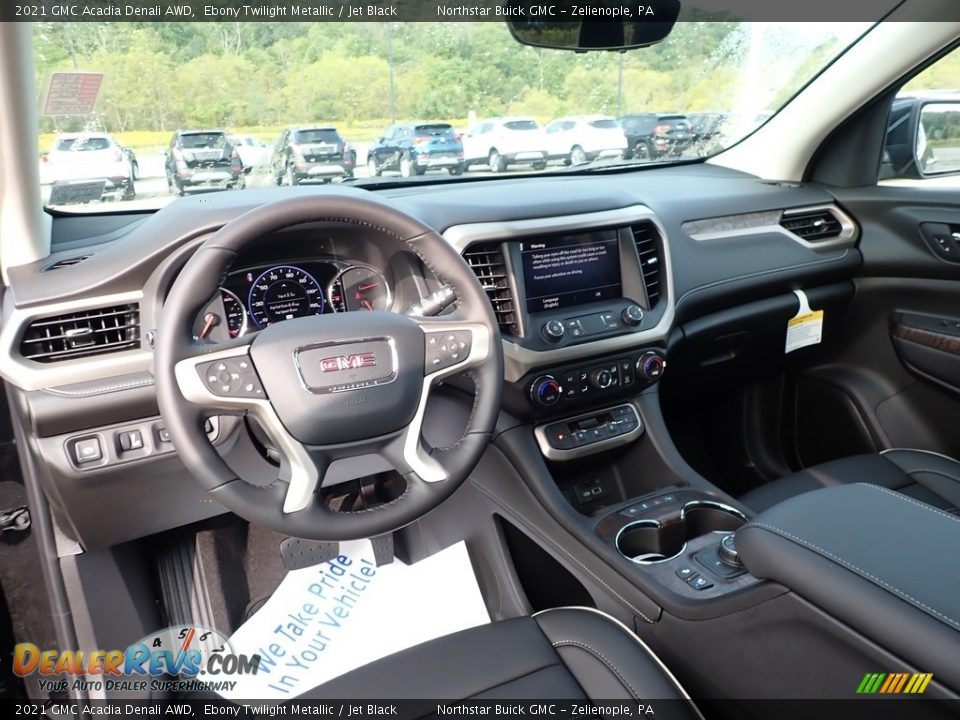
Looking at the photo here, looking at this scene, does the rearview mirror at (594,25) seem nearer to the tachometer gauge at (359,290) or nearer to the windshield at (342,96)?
the windshield at (342,96)

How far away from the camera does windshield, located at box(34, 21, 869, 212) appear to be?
167 cm

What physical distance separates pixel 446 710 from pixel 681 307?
1442 mm

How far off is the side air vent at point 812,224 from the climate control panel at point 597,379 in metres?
0.98

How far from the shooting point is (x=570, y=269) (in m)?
1.99

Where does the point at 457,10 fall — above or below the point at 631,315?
above

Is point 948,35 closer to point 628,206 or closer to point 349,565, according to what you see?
point 628,206

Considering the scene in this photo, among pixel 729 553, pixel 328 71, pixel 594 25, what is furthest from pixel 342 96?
pixel 729 553

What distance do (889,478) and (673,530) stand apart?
0.76 m

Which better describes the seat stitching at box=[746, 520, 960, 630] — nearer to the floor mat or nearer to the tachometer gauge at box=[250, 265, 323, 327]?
the floor mat

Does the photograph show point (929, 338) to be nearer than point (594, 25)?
No

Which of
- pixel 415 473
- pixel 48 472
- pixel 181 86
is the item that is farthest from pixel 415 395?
pixel 181 86

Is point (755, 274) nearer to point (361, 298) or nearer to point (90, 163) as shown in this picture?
point (361, 298)

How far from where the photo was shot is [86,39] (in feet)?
5.32

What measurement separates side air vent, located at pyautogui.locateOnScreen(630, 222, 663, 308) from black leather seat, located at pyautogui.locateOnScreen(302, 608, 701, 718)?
1019mm
